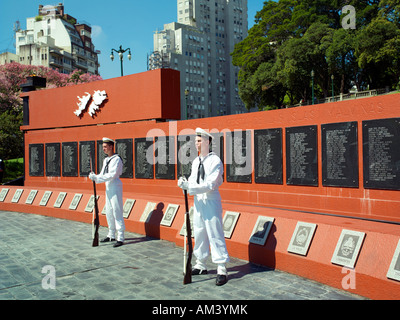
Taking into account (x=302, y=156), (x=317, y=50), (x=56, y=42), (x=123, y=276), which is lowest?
(x=123, y=276)

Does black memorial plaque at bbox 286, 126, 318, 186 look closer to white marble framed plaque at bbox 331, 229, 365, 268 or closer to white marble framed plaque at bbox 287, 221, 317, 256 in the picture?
white marble framed plaque at bbox 287, 221, 317, 256

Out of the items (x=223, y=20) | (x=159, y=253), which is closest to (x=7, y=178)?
(x=159, y=253)

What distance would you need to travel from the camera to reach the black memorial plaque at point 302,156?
8391 millimetres

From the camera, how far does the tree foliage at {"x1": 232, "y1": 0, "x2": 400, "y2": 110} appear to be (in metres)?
30.0

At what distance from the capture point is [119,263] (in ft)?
20.8

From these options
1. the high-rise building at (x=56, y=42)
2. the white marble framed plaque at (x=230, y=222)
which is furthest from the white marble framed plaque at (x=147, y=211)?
the high-rise building at (x=56, y=42)

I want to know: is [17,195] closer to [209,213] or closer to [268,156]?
[268,156]

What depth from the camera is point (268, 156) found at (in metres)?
9.20

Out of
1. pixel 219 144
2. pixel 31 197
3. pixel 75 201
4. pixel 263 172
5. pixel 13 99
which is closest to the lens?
pixel 263 172

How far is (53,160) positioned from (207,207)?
1064cm

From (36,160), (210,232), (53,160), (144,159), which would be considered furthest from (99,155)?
(210,232)

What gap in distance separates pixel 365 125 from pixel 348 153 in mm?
664

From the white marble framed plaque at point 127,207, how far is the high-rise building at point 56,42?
6348 centimetres
